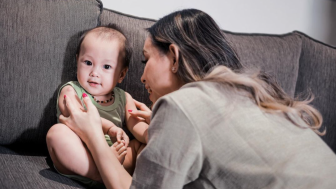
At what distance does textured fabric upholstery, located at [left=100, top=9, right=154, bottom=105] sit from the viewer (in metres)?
1.50

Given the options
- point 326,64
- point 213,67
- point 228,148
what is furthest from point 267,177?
point 326,64

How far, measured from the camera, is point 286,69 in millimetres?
1772

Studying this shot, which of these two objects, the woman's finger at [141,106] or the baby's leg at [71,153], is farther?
the woman's finger at [141,106]

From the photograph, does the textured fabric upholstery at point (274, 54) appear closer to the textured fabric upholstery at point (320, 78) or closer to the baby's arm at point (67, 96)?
the textured fabric upholstery at point (320, 78)

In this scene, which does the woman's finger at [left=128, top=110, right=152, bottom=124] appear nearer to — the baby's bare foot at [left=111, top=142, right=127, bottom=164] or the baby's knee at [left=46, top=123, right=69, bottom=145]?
the baby's bare foot at [left=111, top=142, right=127, bottom=164]

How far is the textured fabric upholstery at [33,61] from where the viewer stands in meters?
1.32

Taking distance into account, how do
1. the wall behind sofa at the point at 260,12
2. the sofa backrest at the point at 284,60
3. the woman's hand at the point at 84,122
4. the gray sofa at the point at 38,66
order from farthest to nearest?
the wall behind sofa at the point at 260,12 → the sofa backrest at the point at 284,60 → the gray sofa at the point at 38,66 → the woman's hand at the point at 84,122

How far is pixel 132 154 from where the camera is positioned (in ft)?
4.65

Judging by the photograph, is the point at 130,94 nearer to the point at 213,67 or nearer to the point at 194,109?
the point at 213,67

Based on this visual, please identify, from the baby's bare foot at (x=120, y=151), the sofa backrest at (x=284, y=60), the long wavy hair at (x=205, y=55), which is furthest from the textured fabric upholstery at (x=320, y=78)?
the baby's bare foot at (x=120, y=151)

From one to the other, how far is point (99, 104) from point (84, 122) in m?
0.23

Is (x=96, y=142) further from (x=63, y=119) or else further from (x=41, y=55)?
(x=41, y=55)

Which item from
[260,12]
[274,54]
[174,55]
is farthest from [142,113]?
[260,12]

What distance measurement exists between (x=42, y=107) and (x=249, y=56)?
86cm
